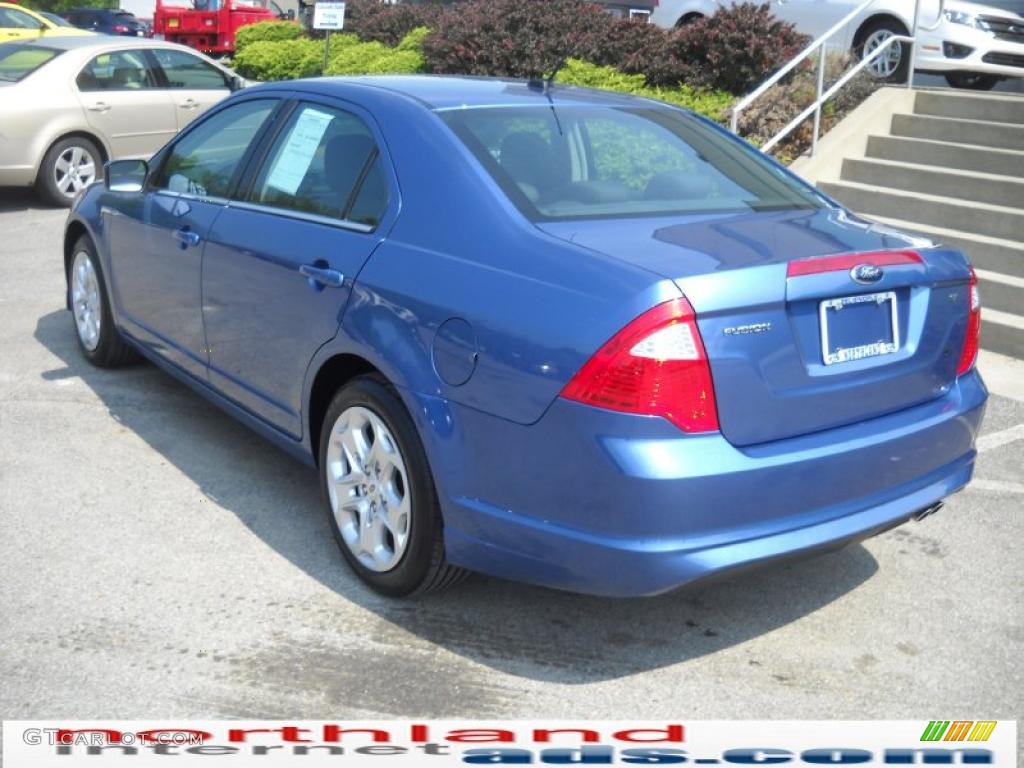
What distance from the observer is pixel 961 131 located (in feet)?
31.2

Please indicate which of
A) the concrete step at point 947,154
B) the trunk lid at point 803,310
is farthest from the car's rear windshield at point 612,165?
the concrete step at point 947,154

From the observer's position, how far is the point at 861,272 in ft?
11.7

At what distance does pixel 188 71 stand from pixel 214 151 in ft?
25.1

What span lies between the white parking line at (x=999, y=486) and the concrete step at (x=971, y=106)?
4.86 m

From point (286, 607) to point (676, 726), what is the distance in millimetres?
1370

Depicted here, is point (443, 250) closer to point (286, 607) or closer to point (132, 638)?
point (286, 607)

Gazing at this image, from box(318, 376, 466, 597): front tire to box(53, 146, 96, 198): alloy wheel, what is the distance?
27.2 feet

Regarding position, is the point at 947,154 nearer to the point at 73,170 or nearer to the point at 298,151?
the point at 298,151

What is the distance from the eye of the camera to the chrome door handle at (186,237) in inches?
203

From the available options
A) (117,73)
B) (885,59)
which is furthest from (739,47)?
(117,73)

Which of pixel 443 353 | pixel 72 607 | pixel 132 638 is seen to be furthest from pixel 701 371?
pixel 72 607

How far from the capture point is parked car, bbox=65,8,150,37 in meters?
37.2

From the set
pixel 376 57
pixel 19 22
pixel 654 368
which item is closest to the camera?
pixel 654 368

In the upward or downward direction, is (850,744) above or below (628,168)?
below
